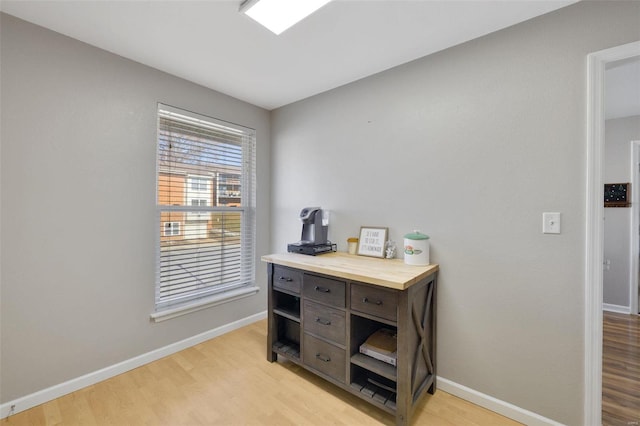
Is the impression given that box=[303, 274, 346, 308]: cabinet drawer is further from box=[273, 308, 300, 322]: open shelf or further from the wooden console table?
box=[273, 308, 300, 322]: open shelf

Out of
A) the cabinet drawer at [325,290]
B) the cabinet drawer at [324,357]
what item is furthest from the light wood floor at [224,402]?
the cabinet drawer at [325,290]

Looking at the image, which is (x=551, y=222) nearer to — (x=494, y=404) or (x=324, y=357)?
(x=494, y=404)

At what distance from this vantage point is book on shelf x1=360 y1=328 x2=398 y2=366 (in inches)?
65.9

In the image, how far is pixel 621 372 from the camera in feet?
6.78

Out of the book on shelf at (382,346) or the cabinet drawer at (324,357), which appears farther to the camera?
the cabinet drawer at (324,357)

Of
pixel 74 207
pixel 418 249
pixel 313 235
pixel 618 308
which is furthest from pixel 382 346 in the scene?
pixel 618 308

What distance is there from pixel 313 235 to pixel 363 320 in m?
0.89

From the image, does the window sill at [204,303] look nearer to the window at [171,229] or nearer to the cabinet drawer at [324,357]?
the window at [171,229]

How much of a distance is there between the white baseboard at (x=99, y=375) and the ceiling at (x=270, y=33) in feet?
7.81

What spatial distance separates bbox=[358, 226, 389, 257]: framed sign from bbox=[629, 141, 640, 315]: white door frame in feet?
11.4

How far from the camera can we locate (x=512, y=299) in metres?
1.66

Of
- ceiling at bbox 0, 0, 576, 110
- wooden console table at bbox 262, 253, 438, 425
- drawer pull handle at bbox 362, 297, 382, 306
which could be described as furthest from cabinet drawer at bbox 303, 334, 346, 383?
ceiling at bbox 0, 0, 576, 110

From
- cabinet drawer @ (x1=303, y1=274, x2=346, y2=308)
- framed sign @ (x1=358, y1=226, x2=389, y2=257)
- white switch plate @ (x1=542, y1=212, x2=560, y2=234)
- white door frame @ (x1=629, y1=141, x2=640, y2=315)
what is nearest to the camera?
white switch plate @ (x1=542, y1=212, x2=560, y2=234)

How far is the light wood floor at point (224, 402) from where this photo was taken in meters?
1.62
